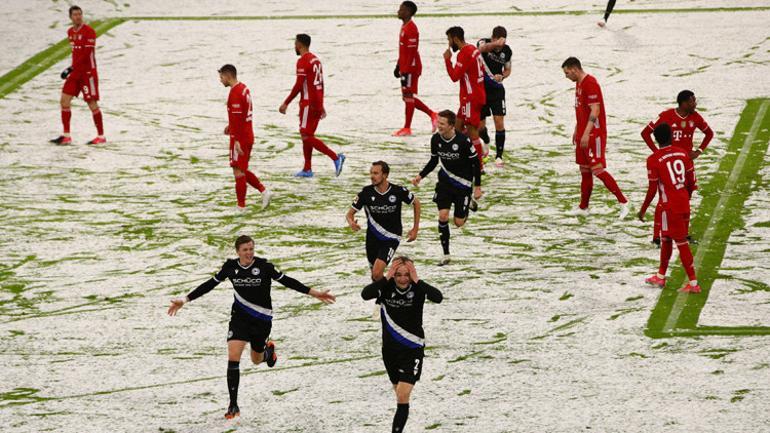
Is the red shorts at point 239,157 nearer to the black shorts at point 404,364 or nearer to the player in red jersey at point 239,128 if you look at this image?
the player in red jersey at point 239,128

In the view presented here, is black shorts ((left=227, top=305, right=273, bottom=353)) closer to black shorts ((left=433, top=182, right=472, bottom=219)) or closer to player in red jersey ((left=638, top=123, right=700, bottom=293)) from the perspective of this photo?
black shorts ((left=433, top=182, right=472, bottom=219))

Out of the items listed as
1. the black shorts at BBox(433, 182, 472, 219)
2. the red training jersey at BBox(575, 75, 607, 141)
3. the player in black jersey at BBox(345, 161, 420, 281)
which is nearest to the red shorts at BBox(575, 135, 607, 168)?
the red training jersey at BBox(575, 75, 607, 141)

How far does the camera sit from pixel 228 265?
12.4m

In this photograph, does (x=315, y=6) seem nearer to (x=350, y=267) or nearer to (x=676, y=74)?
(x=676, y=74)

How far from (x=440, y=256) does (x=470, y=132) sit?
3.62m

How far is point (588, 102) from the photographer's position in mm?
17719

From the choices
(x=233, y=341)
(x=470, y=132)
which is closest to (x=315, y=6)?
(x=470, y=132)

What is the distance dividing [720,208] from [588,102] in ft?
8.58

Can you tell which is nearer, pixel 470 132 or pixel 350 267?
pixel 350 267

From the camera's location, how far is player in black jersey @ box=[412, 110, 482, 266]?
16.2 meters

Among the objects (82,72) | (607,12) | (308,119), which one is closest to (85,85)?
(82,72)

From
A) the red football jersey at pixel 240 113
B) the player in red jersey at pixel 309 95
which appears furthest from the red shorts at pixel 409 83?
the red football jersey at pixel 240 113

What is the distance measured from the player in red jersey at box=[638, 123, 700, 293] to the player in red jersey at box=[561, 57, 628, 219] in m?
2.68

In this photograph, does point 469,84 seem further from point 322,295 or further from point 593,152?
point 322,295
